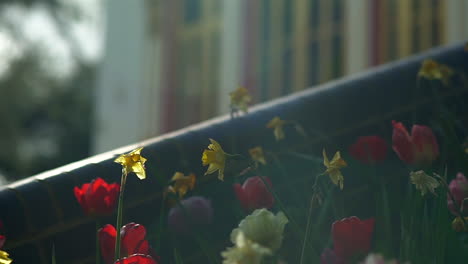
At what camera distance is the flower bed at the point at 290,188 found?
2.69 ft

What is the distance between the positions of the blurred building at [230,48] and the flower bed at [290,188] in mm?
2212

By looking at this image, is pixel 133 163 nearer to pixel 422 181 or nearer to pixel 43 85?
pixel 422 181

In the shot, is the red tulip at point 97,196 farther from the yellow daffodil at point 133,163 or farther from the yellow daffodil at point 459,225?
the yellow daffodil at point 459,225

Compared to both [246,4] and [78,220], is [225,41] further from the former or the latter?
[78,220]

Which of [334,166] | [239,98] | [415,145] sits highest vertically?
[239,98]

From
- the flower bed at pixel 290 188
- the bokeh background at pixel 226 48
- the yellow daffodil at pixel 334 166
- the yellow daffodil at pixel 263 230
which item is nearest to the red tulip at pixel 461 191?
the flower bed at pixel 290 188

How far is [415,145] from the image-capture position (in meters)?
0.93

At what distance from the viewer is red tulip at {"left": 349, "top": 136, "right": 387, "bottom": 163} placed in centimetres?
110

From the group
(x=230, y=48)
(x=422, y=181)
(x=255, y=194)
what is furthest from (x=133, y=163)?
(x=230, y=48)

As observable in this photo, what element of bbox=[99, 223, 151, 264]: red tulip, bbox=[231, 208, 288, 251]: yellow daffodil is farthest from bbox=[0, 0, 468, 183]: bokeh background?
bbox=[231, 208, 288, 251]: yellow daffodil

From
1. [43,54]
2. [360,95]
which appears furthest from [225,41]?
[43,54]

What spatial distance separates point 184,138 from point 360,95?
395 millimetres

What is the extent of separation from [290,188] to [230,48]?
3.99 m

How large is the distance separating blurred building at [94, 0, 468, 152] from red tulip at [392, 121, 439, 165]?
2.69 metres
